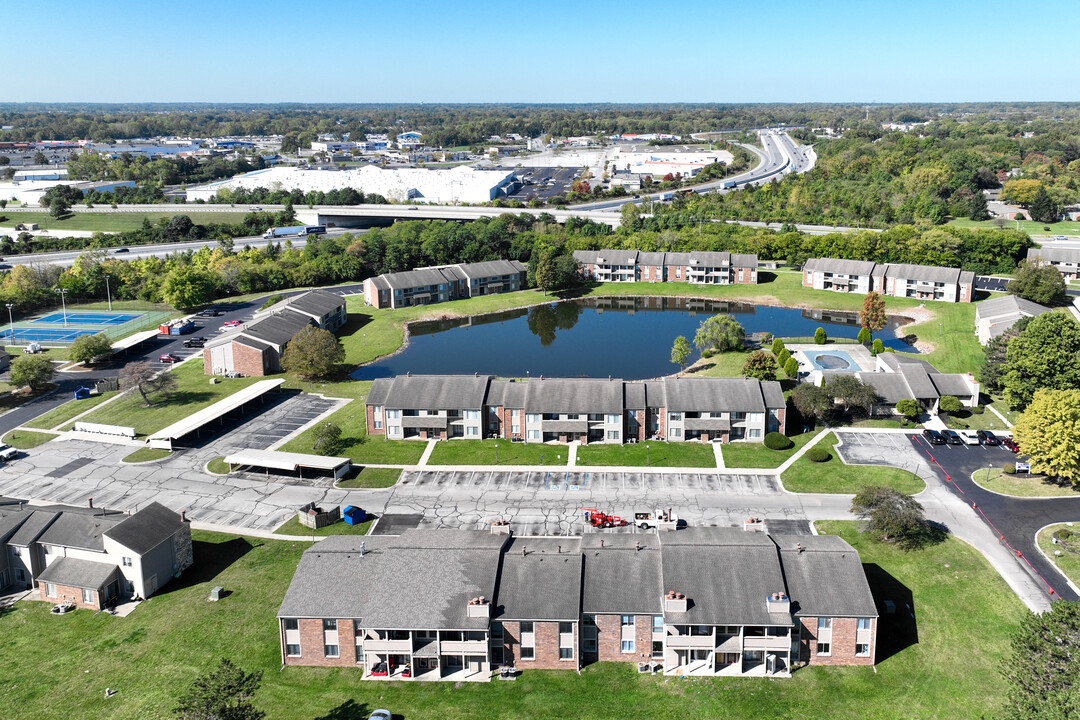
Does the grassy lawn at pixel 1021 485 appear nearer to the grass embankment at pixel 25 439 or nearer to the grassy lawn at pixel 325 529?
the grassy lawn at pixel 325 529

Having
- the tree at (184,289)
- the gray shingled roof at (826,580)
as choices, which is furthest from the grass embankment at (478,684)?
the tree at (184,289)

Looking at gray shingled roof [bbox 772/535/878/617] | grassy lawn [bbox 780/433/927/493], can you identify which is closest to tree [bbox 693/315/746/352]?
grassy lawn [bbox 780/433/927/493]

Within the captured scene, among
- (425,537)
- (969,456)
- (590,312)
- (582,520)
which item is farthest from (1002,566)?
(590,312)

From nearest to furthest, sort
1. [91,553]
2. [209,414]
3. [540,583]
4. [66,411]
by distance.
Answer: [540,583] < [91,553] < [209,414] < [66,411]

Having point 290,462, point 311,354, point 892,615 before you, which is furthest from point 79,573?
point 892,615

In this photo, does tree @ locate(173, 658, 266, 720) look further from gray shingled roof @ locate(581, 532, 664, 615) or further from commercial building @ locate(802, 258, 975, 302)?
commercial building @ locate(802, 258, 975, 302)

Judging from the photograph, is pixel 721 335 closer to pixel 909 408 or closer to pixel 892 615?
pixel 909 408
